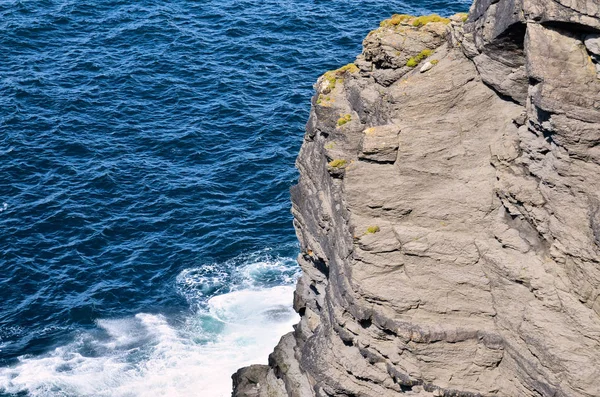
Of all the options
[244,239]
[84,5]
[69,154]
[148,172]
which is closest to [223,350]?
[244,239]

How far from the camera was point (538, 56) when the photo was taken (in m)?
38.0

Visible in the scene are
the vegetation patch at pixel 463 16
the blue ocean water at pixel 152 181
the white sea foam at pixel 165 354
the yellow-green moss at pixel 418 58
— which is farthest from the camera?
the blue ocean water at pixel 152 181

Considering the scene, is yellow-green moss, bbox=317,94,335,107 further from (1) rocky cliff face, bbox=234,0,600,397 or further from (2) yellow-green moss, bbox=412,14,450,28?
Answer: (2) yellow-green moss, bbox=412,14,450,28

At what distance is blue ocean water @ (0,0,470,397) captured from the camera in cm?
7656

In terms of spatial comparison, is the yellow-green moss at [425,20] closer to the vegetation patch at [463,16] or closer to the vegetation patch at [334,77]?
the vegetation patch at [463,16]

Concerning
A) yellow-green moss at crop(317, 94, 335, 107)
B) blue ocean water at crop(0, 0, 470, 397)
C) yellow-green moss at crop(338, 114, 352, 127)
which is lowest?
blue ocean water at crop(0, 0, 470, 397)

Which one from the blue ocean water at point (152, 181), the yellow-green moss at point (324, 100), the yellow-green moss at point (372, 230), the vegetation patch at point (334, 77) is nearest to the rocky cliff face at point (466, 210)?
the yellow-green moss at point (372, 230)

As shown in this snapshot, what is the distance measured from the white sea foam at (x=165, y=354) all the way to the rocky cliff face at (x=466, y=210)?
76.4 ft

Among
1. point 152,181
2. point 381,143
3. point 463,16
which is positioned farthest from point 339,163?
point 152,181

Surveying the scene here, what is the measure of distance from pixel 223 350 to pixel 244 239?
47.1 feet

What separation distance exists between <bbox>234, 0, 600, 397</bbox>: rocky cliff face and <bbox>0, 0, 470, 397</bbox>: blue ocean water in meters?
28.4

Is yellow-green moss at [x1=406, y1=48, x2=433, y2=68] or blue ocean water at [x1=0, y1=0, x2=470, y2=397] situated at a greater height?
yellow-green moss at [x1=406, y1=48, x2=433, y2=68]

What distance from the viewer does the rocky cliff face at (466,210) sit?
3856cm

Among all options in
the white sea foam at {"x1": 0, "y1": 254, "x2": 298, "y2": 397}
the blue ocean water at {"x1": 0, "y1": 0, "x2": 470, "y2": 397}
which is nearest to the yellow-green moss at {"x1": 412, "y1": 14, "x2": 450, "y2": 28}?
the white sea foam at {"x1": 0, "y1": 254, "x2": 298, "y2": 397}
